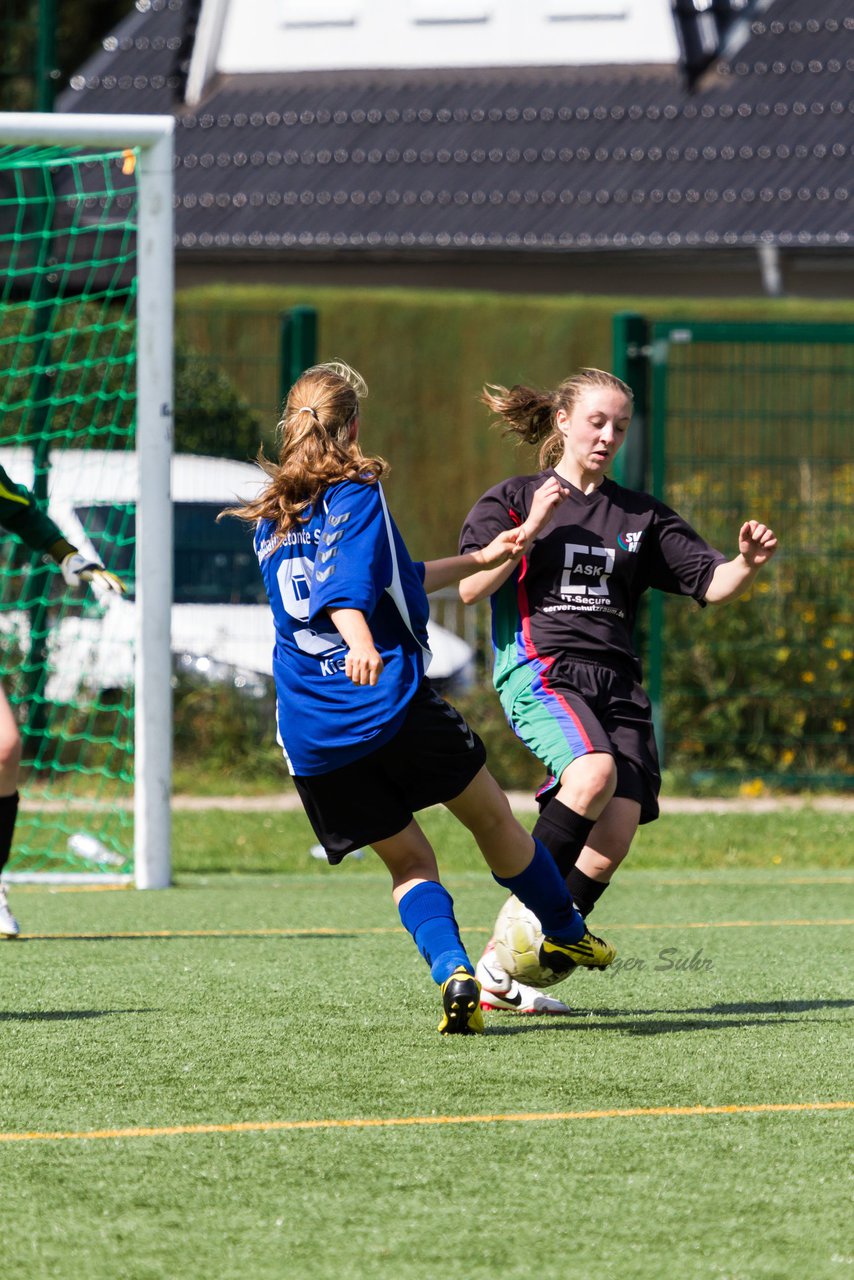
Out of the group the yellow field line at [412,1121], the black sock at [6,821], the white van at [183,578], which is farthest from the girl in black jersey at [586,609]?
the white van at [183,578]

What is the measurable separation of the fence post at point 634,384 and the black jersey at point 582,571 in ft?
17.6

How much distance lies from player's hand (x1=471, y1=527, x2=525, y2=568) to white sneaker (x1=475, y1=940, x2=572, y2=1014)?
1019 mm

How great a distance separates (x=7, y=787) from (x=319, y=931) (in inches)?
49.5

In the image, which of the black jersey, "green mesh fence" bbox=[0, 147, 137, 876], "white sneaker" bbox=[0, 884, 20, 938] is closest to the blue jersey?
the black jersey

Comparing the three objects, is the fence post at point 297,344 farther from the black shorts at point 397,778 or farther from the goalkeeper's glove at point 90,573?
the black shorts at point 397,778

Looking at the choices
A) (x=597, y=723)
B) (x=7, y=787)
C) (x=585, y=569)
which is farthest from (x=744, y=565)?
(x=7, y=787)

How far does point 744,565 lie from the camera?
16.6ft

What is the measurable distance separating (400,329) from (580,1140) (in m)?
11.7

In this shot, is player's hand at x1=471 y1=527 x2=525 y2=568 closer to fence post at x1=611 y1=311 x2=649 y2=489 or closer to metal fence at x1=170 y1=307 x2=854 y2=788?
metal fence at x1=170 y1=307 x2=854 y2=788

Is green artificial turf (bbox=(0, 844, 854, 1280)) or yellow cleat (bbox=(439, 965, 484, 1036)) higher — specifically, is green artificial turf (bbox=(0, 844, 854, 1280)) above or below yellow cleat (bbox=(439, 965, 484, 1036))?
below

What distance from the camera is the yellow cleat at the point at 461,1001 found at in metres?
4.39

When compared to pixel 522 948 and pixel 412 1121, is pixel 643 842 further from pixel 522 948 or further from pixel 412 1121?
pixel 412 1121

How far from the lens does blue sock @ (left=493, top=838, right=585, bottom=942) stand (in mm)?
4625

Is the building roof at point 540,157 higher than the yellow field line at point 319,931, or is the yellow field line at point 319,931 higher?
the building roof at point 540,157
